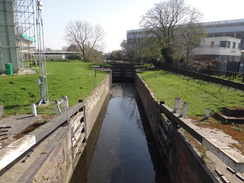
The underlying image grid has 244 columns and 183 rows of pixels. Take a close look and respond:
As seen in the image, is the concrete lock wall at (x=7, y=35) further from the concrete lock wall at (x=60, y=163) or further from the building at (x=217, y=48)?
the building at (x=217, y=48)

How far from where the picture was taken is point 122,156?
7305 mm

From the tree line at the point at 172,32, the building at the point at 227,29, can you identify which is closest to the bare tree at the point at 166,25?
the tree line at the point at 172,32

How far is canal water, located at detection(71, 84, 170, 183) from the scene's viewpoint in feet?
19.9

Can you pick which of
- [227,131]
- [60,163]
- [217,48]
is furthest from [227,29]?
[60,163]

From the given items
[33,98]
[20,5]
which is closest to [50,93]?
[33,98]

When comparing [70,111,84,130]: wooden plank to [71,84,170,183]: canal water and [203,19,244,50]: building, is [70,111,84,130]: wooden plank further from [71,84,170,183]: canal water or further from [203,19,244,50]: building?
[203,19,244,50]: building

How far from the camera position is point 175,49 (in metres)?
24.9

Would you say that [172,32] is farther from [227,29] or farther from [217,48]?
[227,29]

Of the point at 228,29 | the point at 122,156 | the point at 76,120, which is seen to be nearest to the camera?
the point at 76,120

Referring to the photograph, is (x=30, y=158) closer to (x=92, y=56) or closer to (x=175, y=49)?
(x=175, y=49)

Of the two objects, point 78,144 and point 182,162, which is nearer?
point 182,162

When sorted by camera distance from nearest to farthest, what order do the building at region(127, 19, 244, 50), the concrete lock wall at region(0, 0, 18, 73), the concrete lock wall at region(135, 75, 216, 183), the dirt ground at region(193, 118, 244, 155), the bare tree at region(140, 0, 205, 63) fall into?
the concrete lock wall at region(135, 75, 216, 183)
the dirt ground at region(193, 118, 244, 155)
the concrete lock wall at region(0, 0, 18, 73)
the bare tree at region(140, 0, 205, 63)
the building at region(127, 19, 244, 50)

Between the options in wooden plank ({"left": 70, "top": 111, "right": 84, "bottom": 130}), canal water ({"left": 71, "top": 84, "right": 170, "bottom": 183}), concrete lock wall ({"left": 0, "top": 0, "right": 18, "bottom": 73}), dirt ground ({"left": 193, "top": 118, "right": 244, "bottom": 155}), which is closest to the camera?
dirt ground ({"left": 193, "top": 118, "right": 244, "bottom": 155})

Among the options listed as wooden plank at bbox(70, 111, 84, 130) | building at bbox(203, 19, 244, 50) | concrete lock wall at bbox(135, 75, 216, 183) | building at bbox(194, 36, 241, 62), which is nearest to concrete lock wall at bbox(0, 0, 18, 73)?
wooden plank at bbox(70, 111, 84, 130)
